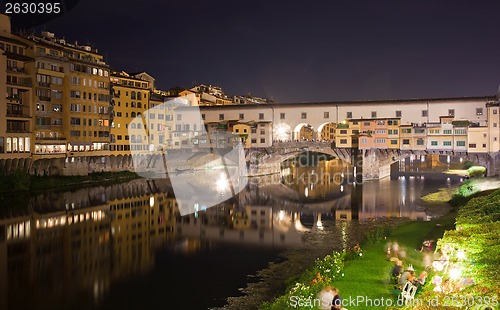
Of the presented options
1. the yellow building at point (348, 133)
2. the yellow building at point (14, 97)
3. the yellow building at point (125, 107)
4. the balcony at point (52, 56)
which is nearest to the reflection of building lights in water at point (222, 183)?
the yellow building at point (125, 107)

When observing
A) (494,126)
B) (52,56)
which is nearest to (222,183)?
(52,56)

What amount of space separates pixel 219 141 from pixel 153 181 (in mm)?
15299

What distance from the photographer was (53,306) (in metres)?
17.3

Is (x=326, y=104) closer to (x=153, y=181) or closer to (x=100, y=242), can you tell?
(x=153, y=181)

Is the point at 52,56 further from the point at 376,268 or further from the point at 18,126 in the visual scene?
the point at 376,268

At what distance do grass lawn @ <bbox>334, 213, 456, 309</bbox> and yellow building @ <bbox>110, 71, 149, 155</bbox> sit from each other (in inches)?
1956

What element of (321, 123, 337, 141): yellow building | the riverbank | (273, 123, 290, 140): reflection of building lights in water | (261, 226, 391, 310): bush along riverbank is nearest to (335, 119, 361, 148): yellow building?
(273, 123, 290, 140): reflection of building lights in water

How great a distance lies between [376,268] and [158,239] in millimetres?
15307

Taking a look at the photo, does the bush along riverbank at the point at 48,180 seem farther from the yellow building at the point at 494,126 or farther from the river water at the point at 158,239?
the yellow building at the point at 494,126

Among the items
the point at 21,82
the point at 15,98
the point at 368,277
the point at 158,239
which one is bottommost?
the point at 158,239

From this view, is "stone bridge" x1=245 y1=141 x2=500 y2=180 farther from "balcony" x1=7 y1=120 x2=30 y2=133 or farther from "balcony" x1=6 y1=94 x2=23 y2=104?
"balcony" x1=6 y1=94 x2=23 y2=104

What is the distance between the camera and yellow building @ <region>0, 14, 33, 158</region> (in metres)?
47.9

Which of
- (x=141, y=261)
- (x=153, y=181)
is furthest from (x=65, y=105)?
(x=141, y=261)

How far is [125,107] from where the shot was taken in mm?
69562
